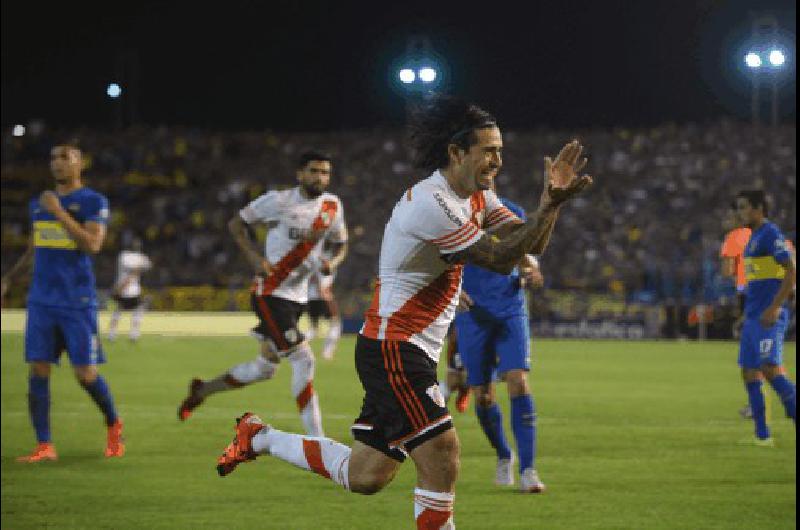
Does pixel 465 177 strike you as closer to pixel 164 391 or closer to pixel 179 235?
pixel 164 391

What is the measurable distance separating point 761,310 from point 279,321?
455 centimetres

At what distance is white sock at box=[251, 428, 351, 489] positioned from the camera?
625cm

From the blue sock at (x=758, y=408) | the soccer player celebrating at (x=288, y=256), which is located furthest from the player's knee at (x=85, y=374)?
the blue sock at (x=758, y=408)

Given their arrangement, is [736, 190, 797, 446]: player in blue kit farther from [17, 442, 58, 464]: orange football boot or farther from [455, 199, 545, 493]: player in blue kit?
[17, 442, 58, 464]: orange football boot

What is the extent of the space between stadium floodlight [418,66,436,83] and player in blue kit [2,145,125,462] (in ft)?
37.6

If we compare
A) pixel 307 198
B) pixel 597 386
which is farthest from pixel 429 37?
pixel 307 198

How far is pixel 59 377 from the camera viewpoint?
774 inches

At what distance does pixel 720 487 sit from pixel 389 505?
256 centimetres

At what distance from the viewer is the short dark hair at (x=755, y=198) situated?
1182cm

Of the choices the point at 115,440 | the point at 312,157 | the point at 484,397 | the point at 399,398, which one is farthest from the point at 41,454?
the point at 399,398

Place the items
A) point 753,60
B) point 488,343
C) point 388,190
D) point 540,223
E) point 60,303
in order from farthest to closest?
point 388,190
point 753,60
point 60,303
point 488,343
point 540,223

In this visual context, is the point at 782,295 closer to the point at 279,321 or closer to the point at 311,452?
the point at 279,321

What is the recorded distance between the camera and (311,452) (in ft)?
21.2

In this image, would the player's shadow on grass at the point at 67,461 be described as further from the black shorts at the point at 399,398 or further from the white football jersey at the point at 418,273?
the white football jersey at the point at 418,273
